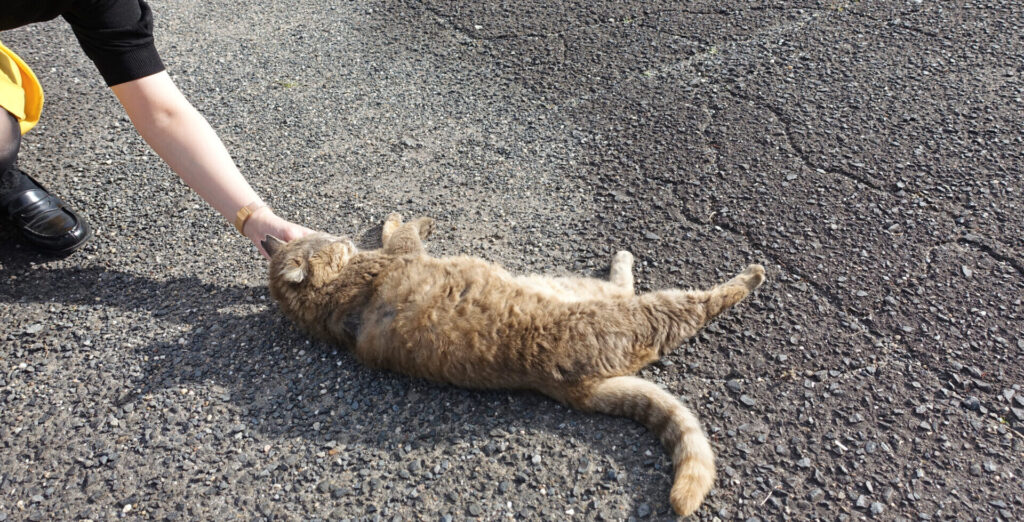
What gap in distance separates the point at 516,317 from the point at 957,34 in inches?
175

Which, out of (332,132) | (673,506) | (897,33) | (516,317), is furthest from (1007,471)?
(332,132)

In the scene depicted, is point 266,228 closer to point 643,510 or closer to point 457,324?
point 457,324

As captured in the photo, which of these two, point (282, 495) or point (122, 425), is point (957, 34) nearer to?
point (282, 495)

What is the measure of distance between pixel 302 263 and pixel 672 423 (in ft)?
6.74

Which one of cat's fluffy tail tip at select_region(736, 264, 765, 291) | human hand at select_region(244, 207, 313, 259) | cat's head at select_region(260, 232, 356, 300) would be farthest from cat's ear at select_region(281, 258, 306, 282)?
cat's fluffy tail tip at select_region(736, 264, 765, 291)

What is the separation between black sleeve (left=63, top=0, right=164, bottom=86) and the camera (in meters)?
3.22

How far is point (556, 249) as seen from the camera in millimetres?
3795

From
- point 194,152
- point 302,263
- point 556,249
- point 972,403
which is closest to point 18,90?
point 194,152

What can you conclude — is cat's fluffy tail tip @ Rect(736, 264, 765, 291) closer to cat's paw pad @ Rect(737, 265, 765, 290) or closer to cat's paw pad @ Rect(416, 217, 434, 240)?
cat's paw pad @ Rect(737, 265, 765, 290)

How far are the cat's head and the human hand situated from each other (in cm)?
7

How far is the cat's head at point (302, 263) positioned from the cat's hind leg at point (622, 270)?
1.49 meters

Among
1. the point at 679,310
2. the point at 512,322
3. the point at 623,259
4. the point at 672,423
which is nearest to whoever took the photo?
the point at 672,423

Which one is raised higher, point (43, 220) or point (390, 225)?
point (390, 225)

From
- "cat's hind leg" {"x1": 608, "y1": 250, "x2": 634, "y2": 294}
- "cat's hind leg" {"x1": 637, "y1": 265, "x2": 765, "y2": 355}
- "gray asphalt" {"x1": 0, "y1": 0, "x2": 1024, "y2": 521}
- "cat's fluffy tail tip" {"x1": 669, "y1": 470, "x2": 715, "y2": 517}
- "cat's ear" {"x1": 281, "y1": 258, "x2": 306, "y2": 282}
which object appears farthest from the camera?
"cat's hind leg" {"x1": 608, "y1": 250, "x2": 634, "y2": 294}
